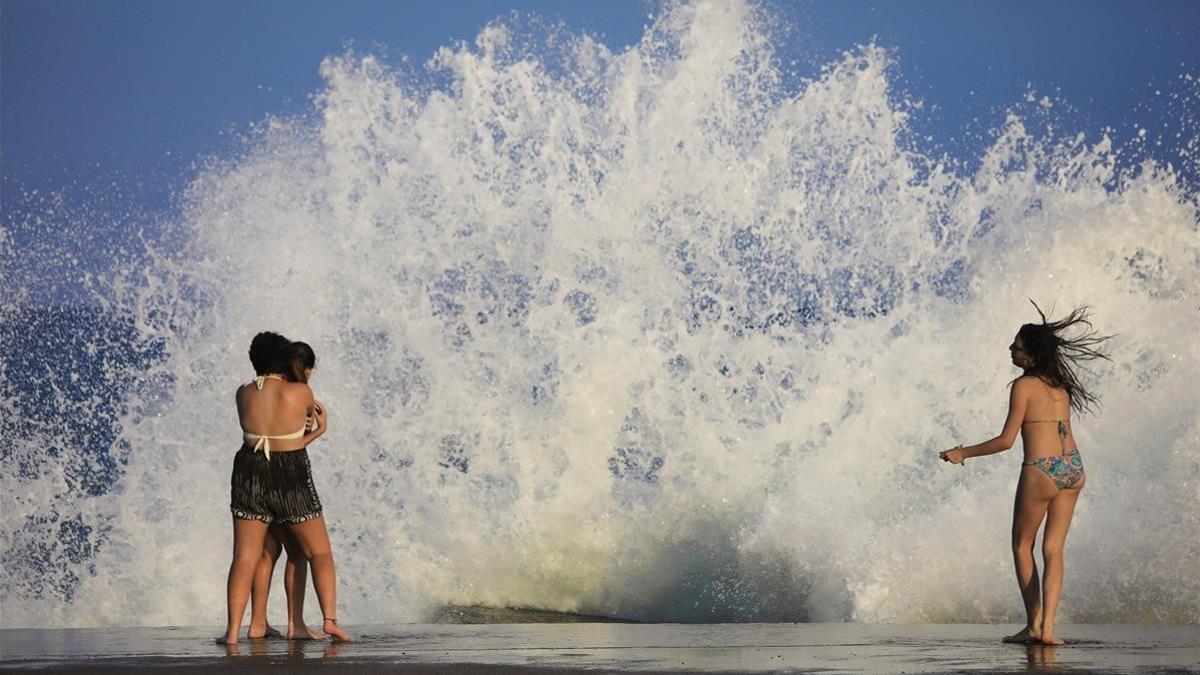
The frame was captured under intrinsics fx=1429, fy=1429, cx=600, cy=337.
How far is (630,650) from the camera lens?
21.8 feet

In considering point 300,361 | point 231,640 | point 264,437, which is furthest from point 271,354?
point 231,640

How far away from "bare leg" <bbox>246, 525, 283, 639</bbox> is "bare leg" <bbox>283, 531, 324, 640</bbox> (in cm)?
6

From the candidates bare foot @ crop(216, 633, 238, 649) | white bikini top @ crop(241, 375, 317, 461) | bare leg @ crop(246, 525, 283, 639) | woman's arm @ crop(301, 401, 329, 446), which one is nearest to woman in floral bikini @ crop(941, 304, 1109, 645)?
woman's arm @ crop(301, 401, 329, 446)

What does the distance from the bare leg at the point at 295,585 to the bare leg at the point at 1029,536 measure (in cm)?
364

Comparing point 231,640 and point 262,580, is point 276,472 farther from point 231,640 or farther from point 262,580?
point 231,640

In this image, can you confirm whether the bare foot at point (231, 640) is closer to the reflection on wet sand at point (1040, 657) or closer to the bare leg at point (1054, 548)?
the reflection on wet sand at point (1040, 657)

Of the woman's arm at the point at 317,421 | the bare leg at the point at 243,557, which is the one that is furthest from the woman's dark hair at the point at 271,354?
the bare leg at the point at 243,557

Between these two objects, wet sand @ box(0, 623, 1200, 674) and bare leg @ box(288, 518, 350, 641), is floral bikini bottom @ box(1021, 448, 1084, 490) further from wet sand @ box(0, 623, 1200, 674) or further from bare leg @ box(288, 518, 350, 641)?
bare leg @ box(288, 518, 350, 641)

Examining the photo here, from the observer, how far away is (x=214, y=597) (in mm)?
12117

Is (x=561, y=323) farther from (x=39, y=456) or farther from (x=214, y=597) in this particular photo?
(x=39, y=456)

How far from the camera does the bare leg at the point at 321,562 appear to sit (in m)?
7.42

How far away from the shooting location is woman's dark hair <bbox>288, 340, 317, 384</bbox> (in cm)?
739

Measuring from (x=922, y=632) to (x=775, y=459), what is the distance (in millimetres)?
4977

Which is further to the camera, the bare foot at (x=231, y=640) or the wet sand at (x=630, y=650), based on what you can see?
the bare foot at (x=231, y=640)
